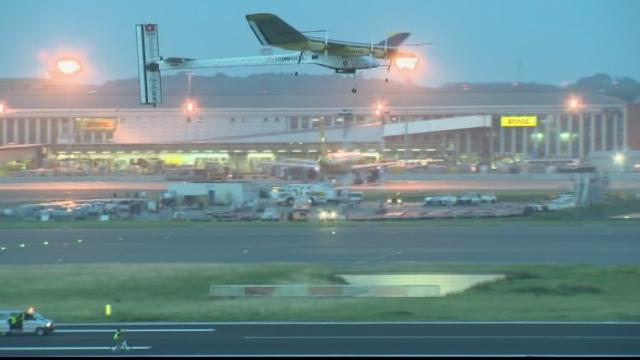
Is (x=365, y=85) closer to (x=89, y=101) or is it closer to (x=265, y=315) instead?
(x=89, y=101)

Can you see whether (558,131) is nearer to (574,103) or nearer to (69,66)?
(574,103)

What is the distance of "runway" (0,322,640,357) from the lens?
27.8ft

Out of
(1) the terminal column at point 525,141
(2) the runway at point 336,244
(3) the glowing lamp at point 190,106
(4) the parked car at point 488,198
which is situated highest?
(3) the glowing lamp at point 190,106

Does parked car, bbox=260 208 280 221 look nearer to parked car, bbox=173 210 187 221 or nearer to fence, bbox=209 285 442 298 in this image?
parked car, bbox=173 210 187 221

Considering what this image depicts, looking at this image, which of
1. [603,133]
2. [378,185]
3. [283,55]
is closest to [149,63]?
[283,55]

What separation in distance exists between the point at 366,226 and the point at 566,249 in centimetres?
679

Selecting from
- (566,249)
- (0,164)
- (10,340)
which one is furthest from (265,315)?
(0,164)

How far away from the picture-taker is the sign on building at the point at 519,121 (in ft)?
119

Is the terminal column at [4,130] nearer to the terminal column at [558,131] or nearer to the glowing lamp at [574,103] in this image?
the terminal column at [558,131]

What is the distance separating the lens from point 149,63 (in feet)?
32.6

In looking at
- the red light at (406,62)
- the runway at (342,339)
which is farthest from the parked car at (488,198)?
the red light at (406,62)

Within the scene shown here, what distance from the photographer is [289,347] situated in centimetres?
877

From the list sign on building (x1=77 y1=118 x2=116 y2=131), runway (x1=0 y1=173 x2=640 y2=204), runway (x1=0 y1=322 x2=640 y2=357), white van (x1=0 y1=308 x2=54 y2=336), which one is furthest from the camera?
sign on building (x1=77 y1=118 x2=116 y2=131)

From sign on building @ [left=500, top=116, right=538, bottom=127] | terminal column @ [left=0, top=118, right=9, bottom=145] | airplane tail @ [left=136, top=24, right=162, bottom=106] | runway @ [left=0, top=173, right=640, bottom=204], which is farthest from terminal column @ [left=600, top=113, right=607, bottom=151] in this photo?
airplane tail @ [left=136, top=24, right=162, bottom=106]
